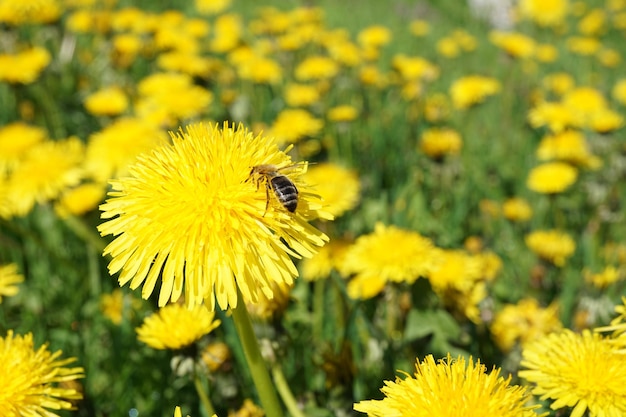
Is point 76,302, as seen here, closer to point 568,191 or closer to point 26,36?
point 568,191

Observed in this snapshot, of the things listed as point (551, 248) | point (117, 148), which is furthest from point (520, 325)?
point (117, 148)

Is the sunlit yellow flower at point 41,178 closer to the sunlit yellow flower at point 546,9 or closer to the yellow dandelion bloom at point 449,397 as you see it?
the yellow dandelion bloom at point 449,397

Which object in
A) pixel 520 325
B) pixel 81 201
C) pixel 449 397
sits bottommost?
pixel 520 325

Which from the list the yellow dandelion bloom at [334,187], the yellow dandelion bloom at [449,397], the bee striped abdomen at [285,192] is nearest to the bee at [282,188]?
the bee striped abdomen at [285,192]

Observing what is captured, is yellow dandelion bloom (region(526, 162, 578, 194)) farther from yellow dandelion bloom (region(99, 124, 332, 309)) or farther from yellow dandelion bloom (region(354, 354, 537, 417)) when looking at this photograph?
yellow dandelion bloom (region(354, 354, 537, 417))

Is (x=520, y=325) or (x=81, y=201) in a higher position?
(x=81, y=201)

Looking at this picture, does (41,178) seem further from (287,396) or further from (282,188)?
(282,188)
